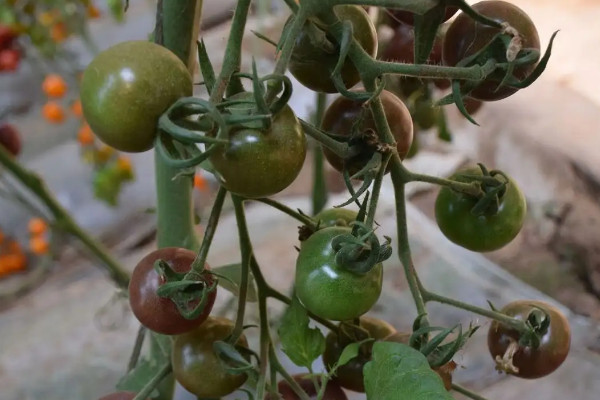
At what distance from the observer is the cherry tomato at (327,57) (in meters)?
0.25

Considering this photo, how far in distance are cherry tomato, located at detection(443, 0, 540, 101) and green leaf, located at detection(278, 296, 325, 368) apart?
14cm

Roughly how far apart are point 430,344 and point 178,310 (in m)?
0.11

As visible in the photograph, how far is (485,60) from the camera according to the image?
0.78ft

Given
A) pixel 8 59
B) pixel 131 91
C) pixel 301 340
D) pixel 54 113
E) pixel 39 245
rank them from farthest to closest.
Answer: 1. pixel 54 113
2. pixel 39 245
3. pixel 8 59
4. pixel 301 340
5. pixel 131 91

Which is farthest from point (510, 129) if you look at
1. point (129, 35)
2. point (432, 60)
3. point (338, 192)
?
point (129, 35)

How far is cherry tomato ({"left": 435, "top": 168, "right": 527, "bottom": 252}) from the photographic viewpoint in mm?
326

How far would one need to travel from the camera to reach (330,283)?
26cm

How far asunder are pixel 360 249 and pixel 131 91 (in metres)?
0.11

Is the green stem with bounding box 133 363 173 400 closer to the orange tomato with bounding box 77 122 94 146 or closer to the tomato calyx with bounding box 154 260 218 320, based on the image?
the tomato calyx with bounding box 154 260 218 320

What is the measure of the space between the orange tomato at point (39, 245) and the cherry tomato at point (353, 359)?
0.76m

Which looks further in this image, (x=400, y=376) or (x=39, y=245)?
(x=39, y=245)

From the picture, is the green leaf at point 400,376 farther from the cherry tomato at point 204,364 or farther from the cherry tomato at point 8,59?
the cherry tomato at point 8,59

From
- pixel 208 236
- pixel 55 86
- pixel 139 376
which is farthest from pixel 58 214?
pixel 55 86

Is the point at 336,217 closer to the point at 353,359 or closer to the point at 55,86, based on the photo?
the point at 353,359
